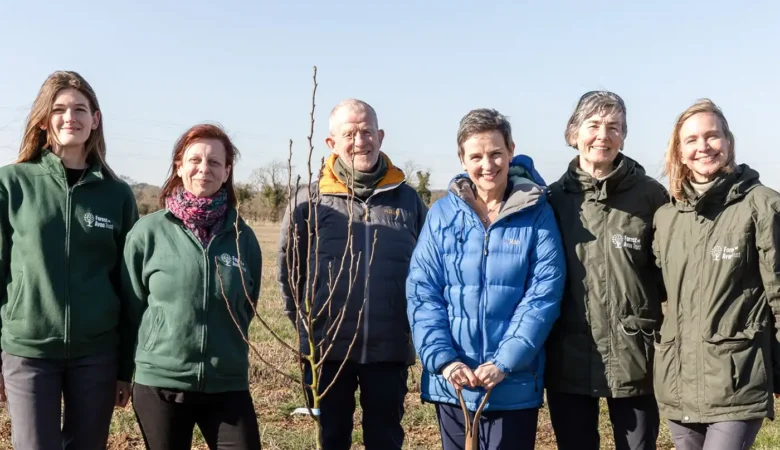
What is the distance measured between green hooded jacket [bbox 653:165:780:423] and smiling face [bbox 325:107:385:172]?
170 centimetres

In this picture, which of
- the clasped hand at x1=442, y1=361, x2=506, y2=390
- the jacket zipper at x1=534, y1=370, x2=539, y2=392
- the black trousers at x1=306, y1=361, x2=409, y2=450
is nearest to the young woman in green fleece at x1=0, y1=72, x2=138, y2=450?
the black trousers at x1=306, y1=361, x2=409, y2=450

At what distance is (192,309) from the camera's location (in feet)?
11.4

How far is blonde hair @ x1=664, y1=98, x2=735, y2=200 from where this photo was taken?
11.4 feet

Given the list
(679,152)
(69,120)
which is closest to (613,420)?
(679,152)

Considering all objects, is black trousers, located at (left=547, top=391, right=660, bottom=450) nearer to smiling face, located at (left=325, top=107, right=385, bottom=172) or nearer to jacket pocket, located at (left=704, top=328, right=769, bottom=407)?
jacket pocket, located at (left=704, top=328, right=769, bottom=407)

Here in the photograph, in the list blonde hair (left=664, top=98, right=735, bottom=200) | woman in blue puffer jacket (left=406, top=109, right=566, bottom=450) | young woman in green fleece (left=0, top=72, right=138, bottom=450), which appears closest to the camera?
woman in blue puffer jacket (left=406, top=109, right=566, bottom=450)

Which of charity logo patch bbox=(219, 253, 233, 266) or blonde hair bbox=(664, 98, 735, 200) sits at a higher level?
blonde hair bbox=(664, 98, 735, 200)

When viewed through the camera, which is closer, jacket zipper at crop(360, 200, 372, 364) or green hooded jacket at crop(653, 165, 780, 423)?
green hooded jacket at crop(653, 165, 780, 423)

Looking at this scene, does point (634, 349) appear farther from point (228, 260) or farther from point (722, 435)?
point (228, 260)

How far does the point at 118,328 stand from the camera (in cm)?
386

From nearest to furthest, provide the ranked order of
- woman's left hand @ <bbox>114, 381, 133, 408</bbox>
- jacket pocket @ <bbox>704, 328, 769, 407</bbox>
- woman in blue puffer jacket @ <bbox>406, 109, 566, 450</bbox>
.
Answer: jacket pocket @ <bbox>704, 328, 769, 407</bbox> < woman in blue puffer jacket @ <bbox>406, 109, 566, 450</bbox> < woman's left hand @ <bbox>114, 381, 133, 408</bbox>

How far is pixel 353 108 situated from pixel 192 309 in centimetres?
146

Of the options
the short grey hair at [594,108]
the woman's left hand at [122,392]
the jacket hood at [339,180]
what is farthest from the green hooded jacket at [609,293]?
the woman's left hand at [122,392]

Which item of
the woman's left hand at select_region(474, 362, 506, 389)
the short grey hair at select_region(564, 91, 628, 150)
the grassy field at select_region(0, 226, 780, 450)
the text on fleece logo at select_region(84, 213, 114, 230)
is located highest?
the short grey hair at select_region(564, 91, 628, 150)
